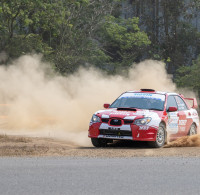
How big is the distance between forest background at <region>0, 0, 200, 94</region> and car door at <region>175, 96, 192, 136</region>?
748 inches

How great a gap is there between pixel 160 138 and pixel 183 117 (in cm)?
153

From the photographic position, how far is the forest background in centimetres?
3681

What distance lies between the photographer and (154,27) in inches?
2021

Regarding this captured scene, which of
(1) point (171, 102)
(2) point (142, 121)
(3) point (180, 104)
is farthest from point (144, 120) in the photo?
(3) point (180, 104)

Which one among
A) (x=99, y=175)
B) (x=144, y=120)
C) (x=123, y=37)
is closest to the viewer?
(x=99, y=175)

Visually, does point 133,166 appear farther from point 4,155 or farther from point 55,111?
point 55,111

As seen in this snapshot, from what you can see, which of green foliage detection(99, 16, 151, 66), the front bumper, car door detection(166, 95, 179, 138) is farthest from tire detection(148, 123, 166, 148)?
green foliage detection(99, 16, 151, 66)

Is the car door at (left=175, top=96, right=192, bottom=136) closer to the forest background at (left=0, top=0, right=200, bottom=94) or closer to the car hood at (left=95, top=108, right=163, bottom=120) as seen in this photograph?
the car hood at (left=95, top=108, right=163, bottom=120)

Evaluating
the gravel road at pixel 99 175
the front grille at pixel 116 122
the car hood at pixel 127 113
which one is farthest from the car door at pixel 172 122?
the gravel road at pixel 99 175

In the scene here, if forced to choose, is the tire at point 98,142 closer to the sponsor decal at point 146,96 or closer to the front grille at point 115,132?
the front grille at point 115,132

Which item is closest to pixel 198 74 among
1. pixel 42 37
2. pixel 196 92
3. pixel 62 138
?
pixel 196 92

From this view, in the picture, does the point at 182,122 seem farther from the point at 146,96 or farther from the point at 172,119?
the point at 146,96

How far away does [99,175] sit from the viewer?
9961 millimetres

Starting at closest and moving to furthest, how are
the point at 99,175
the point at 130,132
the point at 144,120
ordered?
the point at 99,175, the point at 130,132, the point at 144,120
